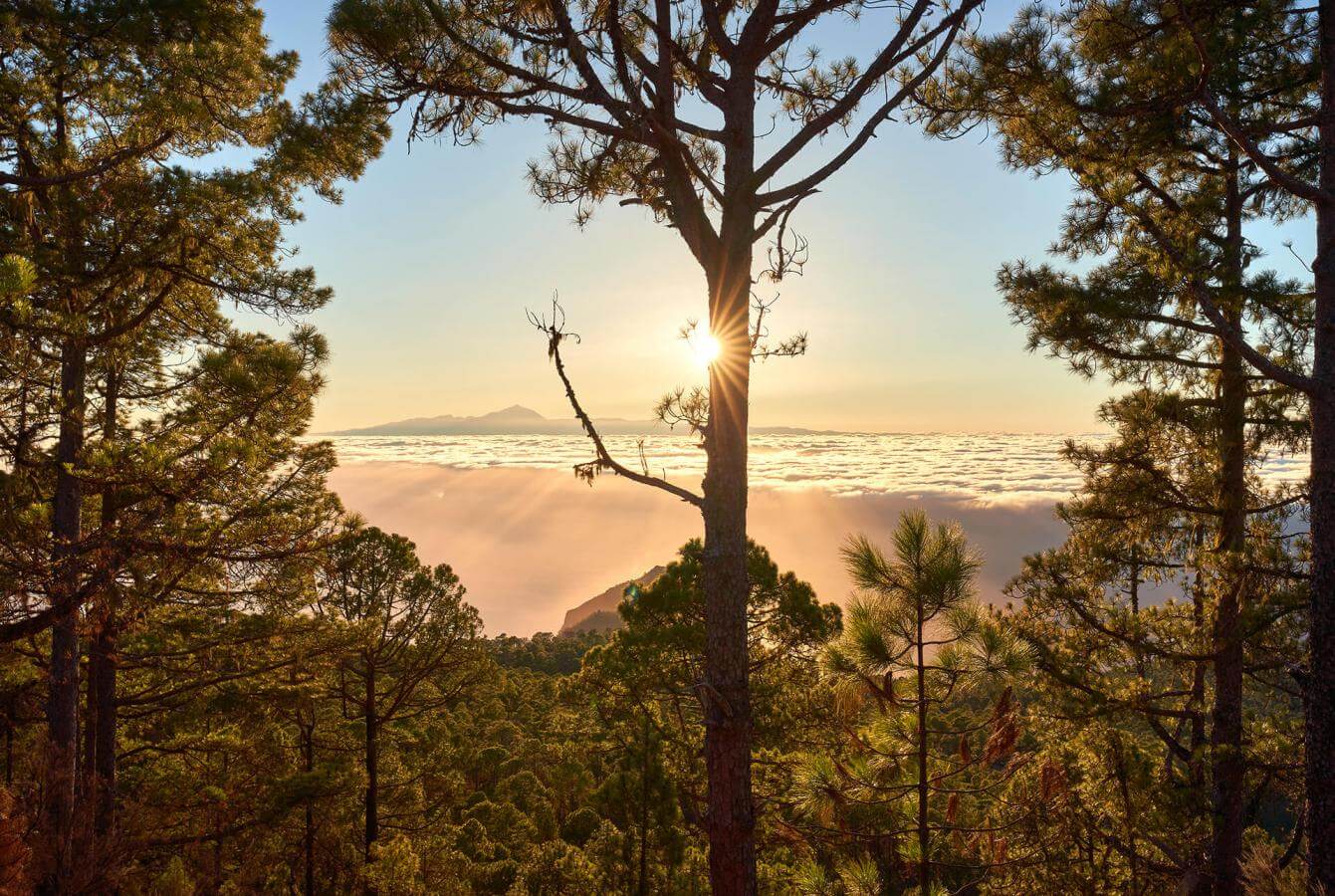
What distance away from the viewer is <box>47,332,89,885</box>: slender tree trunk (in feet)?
22.6

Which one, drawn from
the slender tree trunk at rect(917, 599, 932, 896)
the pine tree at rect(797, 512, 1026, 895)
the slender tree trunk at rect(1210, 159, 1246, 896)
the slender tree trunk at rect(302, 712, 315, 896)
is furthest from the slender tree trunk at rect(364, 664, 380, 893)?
the slender tree trunk at rect(1210, 159, 1246, 896)

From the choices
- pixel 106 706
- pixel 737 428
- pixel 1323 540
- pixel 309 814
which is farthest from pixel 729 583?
pixel 309 814

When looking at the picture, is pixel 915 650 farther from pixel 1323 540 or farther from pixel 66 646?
pixel 66 646

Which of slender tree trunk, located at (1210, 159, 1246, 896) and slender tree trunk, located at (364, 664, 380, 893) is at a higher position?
slender tree trunk, located at (1210, 159, 1246, 896)

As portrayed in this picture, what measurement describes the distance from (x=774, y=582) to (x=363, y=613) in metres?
8.01

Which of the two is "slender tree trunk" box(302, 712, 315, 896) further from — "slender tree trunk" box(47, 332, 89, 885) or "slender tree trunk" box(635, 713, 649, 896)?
"slender tree trunk" box(635, 713, 649, 896)

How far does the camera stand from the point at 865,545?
24.2 ft

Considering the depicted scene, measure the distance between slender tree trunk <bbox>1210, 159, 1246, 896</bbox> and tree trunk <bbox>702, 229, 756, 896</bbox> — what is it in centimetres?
617

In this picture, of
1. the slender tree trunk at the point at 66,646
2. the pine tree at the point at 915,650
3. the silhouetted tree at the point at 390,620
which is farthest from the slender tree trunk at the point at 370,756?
the pine tree at the point at 915,650

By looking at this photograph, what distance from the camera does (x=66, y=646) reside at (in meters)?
7.58

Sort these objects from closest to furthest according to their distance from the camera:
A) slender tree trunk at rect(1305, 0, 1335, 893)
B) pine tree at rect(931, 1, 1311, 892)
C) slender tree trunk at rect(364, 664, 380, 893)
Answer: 1. slender tree trunk at rect(1305, 0, 1335, 893)
2. pine tree at rect(931, 1, 1311, 892)
3. slender tree trunk at rect(364, 664, 380, 893)

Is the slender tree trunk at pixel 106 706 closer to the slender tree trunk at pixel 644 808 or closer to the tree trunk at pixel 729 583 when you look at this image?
the slender tree trunk at pixel 644 808

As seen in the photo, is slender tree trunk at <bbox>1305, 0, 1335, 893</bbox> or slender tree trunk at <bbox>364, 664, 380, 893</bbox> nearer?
slender tree trunk at <bbox>1305, 0, 1335, 893</bbox>

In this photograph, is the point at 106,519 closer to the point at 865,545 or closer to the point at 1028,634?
the point at 865,545
